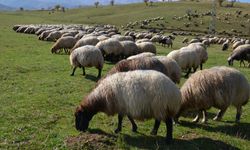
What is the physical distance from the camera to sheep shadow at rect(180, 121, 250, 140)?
10.7 m

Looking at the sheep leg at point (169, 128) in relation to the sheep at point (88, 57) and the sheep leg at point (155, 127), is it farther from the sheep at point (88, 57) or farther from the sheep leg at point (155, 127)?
the sheep at point (88, 57)

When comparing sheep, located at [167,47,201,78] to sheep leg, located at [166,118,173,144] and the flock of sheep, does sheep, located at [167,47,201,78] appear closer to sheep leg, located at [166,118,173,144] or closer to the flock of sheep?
the flock of sheep

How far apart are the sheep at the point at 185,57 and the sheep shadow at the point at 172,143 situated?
1024 cm

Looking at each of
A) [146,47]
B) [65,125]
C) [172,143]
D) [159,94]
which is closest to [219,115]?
[172,143]

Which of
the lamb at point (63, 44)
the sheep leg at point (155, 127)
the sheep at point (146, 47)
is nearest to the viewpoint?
the sheep leg at point (155, 127)

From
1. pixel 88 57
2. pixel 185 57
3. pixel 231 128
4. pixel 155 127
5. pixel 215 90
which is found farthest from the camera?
pixel 185 57

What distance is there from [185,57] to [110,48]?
5.63 meters

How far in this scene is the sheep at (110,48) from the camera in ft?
79.7

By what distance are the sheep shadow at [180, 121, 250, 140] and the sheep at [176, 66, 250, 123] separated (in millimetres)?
443

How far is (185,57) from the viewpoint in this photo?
20.4 m

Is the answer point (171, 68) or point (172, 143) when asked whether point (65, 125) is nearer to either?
point (172, 143)

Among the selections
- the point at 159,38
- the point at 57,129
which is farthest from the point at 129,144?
the point at 159,38

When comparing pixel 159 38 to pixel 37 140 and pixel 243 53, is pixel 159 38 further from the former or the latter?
pixel 37 140

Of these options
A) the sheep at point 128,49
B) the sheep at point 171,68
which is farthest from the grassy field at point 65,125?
the sheep at point 128,49
